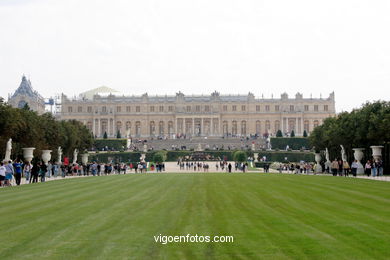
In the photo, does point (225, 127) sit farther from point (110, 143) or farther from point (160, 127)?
point (110, 143)

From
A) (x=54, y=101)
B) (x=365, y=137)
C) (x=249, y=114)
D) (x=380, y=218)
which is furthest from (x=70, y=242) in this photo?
(x=54, y=101)

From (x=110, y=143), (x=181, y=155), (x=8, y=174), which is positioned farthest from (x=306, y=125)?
(x=8, y=174)

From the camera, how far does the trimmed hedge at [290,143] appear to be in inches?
3374

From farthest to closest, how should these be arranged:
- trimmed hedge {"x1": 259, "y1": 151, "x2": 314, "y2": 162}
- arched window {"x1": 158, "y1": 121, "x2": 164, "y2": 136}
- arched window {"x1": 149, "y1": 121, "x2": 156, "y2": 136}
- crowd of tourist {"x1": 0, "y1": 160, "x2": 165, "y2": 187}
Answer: arched window {"x1": 149, "y1": 121, "x2": 156, "y2": 136} → arched window {"x1": 158, "y1": 121, "x2": 164, "y2": 136} → trimmed hedge {"x1": 259, "y1": 151, "x2": 314, "y2": 162} → crowd of tourist {"x1": 0, "y1": 160, "x2": 165, "y2": 187}

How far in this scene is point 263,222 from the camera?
11.2 m

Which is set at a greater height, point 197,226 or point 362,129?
point 362,129

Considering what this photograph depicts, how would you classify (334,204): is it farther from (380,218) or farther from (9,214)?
(9,214)

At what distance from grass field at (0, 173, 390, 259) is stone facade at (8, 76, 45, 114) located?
111 meters

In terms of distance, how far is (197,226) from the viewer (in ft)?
34.8

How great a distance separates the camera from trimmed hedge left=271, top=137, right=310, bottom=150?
3374 inches

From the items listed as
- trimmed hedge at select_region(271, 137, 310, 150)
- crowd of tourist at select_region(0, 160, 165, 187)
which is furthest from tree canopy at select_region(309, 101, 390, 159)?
trimmed hedge at select_region(271, 137, 310, 150)

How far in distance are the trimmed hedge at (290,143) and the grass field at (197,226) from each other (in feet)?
228

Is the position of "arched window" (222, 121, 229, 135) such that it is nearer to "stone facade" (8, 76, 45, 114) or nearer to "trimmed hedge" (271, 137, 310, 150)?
"trimmed hedge" (271, 137, 310, 150)

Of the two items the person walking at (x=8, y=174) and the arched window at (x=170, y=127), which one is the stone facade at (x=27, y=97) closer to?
the arched window at (x=170, y=127)
